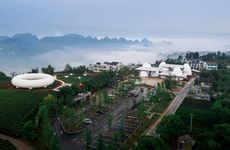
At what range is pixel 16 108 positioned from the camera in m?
23.4

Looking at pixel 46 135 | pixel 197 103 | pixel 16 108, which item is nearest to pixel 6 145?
pixel 46 135

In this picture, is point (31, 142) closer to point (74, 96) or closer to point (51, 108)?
point (51, 108)

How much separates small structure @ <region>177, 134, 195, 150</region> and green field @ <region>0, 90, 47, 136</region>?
1121 centimetres

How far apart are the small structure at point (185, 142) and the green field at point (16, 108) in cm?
1121

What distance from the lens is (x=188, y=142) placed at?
59.6 feet

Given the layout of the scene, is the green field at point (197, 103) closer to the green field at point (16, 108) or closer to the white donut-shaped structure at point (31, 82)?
the green field at point (16, 108)

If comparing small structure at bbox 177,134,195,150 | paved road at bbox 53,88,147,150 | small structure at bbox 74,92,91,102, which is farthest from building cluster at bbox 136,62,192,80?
small structure at bbox 177,134,195,150

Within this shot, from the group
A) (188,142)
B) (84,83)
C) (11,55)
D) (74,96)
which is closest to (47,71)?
(84,83)

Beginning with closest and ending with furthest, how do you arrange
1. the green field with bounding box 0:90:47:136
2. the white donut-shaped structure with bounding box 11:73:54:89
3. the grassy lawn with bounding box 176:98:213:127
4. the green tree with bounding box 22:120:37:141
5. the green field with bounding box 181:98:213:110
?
the green tree with bounding box 22:120:37:141, the green field with bounding box 0:90:47:136, the grassy lawn with bounding box 176:98:213:127, the green field with bounding box 181:98:213:110, the white donut-shaped structure with bounding box 11:73:54:89

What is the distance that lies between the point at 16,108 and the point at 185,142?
555 inches

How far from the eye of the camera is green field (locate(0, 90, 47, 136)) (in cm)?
2049

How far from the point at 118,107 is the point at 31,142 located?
33.5 feet

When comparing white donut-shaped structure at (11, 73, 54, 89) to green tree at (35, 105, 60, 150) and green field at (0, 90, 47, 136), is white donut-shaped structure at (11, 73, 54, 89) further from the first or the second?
green tree at (35, 105, 60, 150)

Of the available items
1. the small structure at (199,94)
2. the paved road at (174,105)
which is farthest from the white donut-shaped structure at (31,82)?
the small structure at (199,94)
